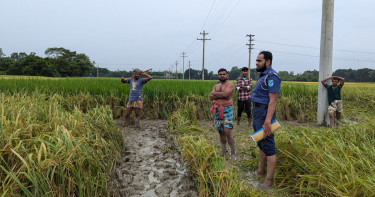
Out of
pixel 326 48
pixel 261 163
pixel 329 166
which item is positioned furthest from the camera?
pixel 326 48

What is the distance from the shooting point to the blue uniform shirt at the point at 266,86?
8.34 ft

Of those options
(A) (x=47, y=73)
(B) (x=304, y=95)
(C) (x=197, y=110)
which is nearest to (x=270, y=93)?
(C) (x=197, y=110)

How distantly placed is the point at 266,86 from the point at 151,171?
2.00 metres

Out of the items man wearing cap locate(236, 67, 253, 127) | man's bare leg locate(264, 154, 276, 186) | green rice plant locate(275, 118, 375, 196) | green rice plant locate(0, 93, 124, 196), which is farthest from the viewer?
man wearing cap locate(236, 67, 253, 127)

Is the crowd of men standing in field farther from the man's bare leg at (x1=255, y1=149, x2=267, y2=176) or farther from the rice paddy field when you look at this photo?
the rice paddy field

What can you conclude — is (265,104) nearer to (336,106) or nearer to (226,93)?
(226,93)

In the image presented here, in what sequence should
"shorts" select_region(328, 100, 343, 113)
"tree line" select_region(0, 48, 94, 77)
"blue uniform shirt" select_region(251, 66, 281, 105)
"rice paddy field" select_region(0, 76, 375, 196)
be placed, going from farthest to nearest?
"tree line" select_region(0, 48, 94, 77) < "shorts" select_region(328, 100, 343, 113) < "blue uniform shirt" select_region(251, 66, 281, 105) < "rice paddy field" select_region(0, 76, 375, 196)

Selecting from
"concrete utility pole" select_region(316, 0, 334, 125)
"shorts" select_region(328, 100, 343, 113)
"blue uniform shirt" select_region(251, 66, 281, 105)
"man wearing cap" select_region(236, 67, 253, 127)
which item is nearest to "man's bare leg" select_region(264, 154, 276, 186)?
"blue uniform shirt" select_region(251, 66, 281, 105)

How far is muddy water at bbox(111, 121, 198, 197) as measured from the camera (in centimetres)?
276

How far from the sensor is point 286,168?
115 inches

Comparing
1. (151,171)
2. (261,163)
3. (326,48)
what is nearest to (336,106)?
(326,48)

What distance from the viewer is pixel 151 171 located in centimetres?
330

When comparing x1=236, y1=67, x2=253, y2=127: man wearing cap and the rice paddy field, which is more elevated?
x1=236, y1=67, x2=253, y2=127: man wearing cap

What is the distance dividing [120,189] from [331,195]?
2232mm
